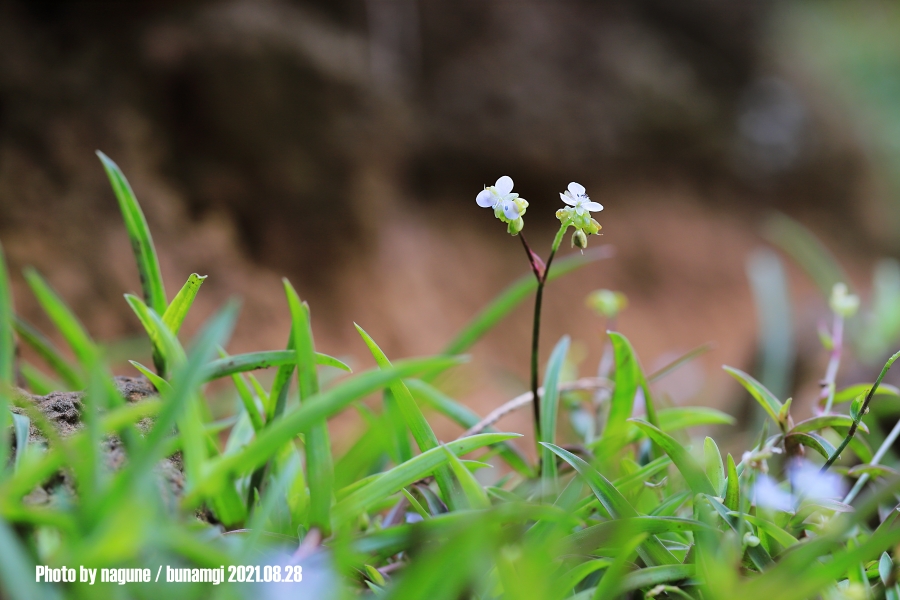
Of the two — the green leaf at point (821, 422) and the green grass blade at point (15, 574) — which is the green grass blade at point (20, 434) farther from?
the green leaf at point (821, 422)

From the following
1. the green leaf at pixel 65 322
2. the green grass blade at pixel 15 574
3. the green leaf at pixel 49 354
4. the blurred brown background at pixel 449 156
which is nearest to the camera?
the green grass blade at pixel 15 574

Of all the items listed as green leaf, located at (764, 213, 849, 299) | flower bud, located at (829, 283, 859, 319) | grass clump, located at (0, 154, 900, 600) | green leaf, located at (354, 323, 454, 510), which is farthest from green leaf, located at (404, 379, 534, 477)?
green leaf, located at (764, 213, 849, 299)

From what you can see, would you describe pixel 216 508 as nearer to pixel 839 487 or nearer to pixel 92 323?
pixel 839 487

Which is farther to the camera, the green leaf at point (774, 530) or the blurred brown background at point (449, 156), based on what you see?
the blurred brown background at point (449, 156)

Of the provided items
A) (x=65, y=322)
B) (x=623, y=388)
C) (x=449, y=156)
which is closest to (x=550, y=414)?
(x=623, y=388)

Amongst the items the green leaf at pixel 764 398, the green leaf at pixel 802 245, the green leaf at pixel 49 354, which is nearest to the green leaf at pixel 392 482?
the green leaf at pixel 764 398

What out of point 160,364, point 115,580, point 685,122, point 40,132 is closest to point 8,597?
point 115,580
